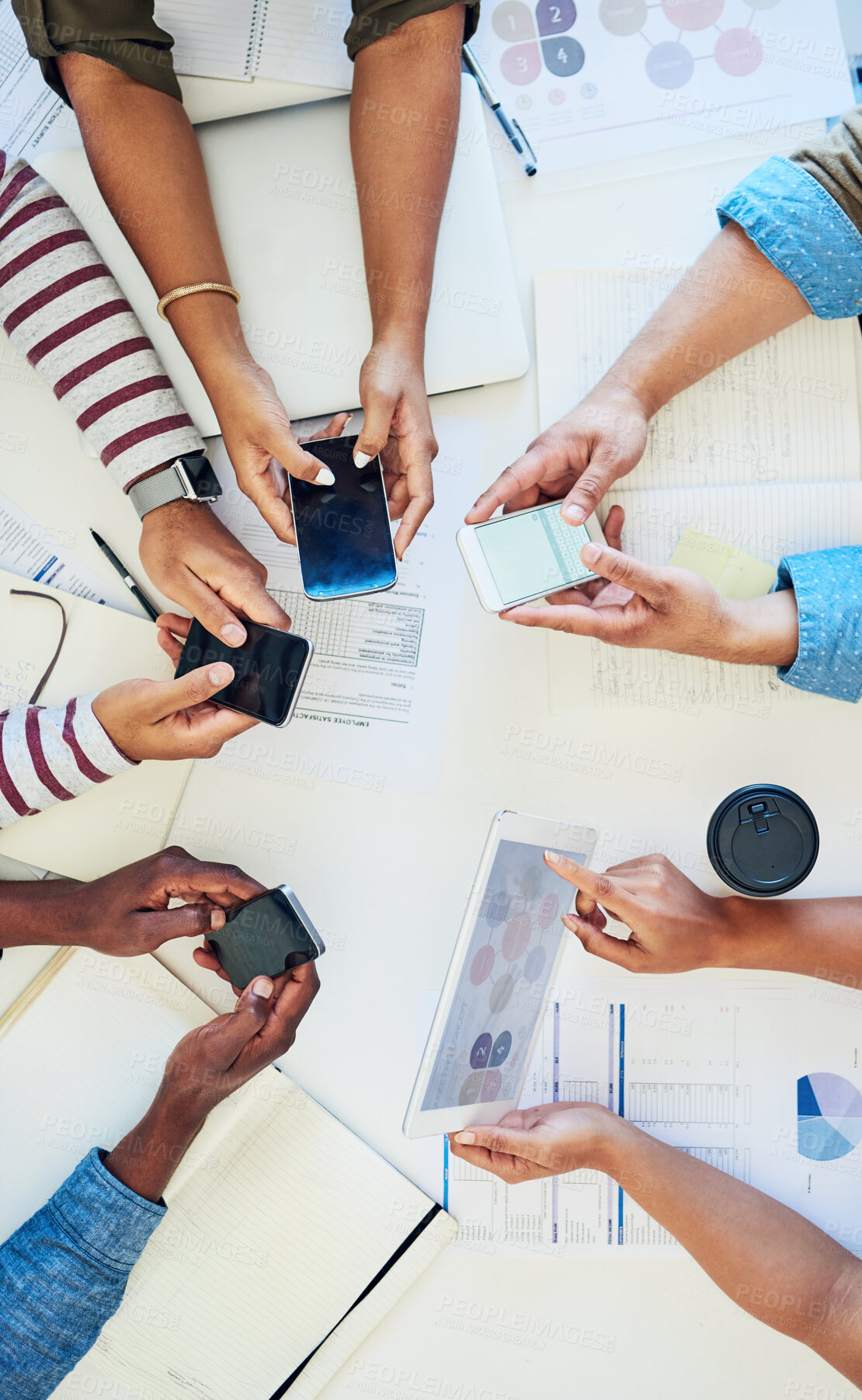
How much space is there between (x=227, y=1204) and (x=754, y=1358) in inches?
26.1

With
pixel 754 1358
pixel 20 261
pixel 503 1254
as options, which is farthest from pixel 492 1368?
pixel 20 261

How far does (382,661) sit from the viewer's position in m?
1.22

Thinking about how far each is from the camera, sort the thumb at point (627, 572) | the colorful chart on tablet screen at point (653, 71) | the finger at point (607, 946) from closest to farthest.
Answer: the thumb at point (627, 572), the finger at point (607, 946), the colorful chart on tablet screen at point (653, 71)

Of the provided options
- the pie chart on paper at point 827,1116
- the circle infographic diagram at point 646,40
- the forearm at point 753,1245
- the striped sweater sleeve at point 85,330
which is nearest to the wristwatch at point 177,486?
the striped sweater sleeve at point 85,330

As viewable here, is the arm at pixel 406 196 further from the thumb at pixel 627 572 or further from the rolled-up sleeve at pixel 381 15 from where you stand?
the thumb at pixel 627 572

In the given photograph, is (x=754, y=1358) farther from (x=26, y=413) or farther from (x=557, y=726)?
(x=26, y=413)

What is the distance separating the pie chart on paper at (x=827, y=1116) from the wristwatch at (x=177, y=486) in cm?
103

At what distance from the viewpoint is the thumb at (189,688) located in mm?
1078


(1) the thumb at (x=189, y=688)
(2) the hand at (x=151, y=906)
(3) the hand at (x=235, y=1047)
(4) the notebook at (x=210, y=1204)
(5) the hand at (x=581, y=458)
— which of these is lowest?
(4) the notebook at (x=210, y=1204)

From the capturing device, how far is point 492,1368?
1174mm

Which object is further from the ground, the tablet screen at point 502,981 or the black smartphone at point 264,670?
the black smartphone at point 264,670

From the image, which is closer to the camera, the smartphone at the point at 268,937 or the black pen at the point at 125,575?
the smartphone at the point at 268,937

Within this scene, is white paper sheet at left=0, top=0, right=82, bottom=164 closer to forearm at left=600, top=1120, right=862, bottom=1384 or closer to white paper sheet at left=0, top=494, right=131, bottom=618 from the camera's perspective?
white paper sheet at left=0, top=494, right=131, bottom=618

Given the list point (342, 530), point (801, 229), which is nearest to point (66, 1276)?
point (342, 530)
